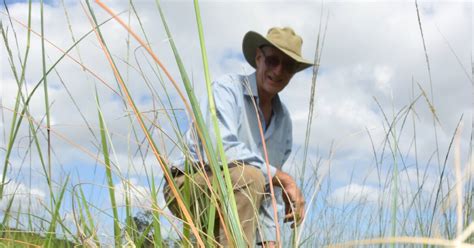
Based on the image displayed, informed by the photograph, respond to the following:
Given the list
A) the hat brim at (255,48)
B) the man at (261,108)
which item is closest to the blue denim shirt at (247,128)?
the man at (261,108)

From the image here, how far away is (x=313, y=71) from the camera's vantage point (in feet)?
3.46

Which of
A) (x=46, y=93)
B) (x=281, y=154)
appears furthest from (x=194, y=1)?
(x=281, y=154)

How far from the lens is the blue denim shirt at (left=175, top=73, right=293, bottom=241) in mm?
2188

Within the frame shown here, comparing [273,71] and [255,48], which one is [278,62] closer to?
[273,71]

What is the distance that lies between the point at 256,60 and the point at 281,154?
49 cm

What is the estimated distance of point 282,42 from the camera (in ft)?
8.79

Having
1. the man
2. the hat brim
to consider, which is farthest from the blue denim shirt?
the hat brim

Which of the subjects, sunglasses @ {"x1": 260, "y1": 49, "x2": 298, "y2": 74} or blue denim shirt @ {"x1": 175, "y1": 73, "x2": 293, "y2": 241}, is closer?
blue denim shirt @ {"x1": 175, "y1": 73, "x2": 293, "y2": 241}

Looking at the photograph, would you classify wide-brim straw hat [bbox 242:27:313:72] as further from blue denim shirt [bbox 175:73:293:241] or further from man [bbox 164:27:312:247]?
blue denim shirt [bbox 175:73:293:241]

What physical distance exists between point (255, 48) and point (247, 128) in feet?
1.55

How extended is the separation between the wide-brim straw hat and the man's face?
0.14 feet

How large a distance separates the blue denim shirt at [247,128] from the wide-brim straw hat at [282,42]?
0.17m

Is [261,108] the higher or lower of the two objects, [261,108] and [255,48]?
the lower

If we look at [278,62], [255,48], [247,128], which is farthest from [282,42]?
[247,128]
